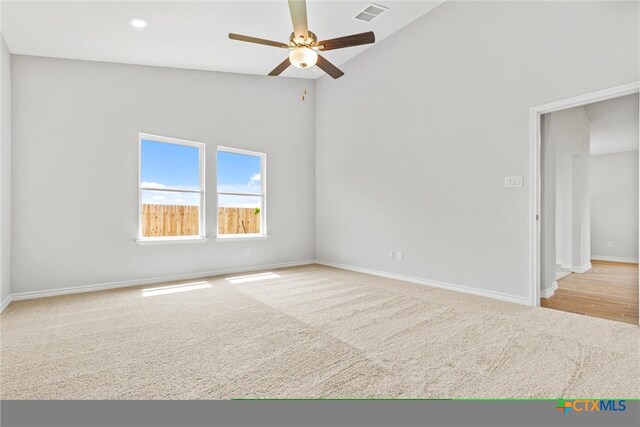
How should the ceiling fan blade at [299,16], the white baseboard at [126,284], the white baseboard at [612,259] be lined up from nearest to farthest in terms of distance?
the ceiling fan blade at [299,16] → the white baseboard at [126,284] → the white baseboard at [612,259]

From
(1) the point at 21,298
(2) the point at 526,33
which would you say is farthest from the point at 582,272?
(1) the point at 21,298

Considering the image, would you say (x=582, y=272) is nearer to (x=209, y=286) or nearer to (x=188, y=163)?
(x=209, y=286)

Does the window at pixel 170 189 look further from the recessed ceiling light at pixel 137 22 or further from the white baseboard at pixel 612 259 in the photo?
the white baseboard at pixel 612 259

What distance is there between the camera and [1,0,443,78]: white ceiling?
122 inches

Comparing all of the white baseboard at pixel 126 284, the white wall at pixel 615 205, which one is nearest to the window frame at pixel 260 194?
the white baseboard at pixel 126 284

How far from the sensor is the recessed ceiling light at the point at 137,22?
10.8 ft

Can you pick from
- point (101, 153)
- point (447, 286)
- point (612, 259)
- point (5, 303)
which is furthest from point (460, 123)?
point (612, 259)

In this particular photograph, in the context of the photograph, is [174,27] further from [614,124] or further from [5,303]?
[614,124]

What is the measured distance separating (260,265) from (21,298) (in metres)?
3.08

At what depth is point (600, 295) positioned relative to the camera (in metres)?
3.84

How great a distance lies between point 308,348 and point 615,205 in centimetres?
881

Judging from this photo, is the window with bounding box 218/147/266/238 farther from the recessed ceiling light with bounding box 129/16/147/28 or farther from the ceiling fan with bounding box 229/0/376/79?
the ceiling fan with bounding box 229/0/376/79

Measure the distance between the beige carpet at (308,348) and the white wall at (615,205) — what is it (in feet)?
20.2
